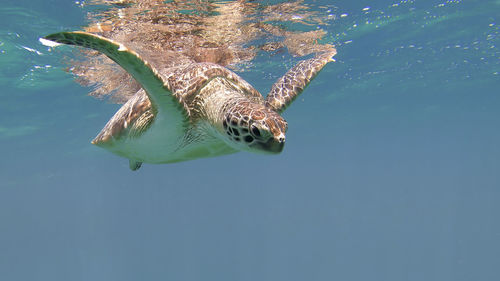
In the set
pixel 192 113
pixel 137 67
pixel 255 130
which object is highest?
pixel 137 67

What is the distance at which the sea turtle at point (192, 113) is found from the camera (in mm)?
2674

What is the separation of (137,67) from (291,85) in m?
2.32

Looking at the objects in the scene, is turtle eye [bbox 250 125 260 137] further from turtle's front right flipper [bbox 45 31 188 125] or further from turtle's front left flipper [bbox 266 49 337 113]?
turtle's front left flipper [bbox 266 49 337 113]

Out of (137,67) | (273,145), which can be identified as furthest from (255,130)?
(137,67)

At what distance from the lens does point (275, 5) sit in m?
8.32

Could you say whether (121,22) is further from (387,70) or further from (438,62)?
(438,62)

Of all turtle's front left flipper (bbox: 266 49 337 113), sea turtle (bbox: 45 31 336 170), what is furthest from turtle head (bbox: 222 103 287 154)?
turtle's front left flipper (bbox: 266 49 337 113)

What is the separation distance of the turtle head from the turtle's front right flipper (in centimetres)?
69

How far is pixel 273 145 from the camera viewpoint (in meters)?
2.59

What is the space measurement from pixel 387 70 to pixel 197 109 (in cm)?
1633

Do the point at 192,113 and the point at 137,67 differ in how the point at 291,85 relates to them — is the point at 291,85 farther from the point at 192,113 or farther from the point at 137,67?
the point at 137,67

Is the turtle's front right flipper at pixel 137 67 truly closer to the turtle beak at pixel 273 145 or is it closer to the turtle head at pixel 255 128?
the turtle head at pixel 255 128

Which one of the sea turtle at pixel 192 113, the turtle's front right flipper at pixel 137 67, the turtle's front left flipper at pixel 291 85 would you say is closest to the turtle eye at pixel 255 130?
the sea turtle at pixel 192 113

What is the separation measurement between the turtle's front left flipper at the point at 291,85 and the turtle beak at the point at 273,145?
1795 millimetres
